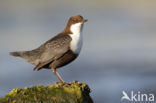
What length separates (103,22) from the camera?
1964cm

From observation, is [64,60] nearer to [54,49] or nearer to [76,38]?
[54,49]

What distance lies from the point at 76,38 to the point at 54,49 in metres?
0.44

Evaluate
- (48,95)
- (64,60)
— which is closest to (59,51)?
(64,60)

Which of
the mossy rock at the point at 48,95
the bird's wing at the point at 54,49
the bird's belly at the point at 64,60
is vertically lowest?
the mossy rock at the point at 48,95

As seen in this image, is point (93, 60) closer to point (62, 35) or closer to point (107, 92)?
point (107, 92)

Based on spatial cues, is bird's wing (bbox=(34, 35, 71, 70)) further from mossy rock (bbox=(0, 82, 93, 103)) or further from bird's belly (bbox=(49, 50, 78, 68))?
mossy rock (bbox=(0, 82, 93, 103))

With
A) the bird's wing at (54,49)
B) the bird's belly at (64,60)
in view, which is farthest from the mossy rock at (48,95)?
the bird's wing at (54,49)

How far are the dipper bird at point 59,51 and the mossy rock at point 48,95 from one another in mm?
1510

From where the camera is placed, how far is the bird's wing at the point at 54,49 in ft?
26.7

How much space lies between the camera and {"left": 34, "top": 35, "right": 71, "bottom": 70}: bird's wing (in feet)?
26.7

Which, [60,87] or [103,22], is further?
[103,22]

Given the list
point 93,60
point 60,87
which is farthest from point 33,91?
point 93,60

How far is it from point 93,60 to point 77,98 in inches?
327

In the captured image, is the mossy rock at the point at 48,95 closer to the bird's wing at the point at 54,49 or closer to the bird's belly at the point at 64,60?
the bird's belly at the point at 64,60
